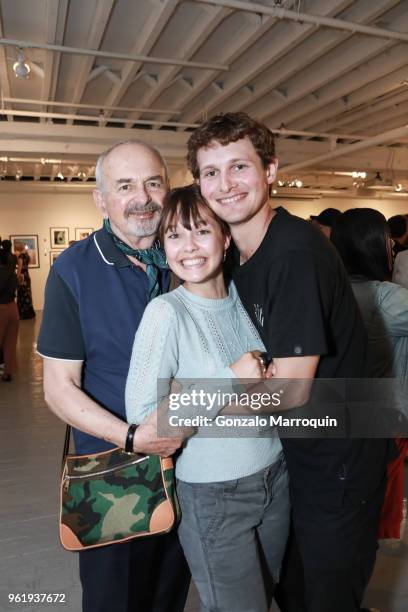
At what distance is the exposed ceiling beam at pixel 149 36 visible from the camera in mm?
4082

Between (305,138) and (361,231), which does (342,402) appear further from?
(305,138)

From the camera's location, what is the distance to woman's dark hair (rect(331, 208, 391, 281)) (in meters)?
2.14

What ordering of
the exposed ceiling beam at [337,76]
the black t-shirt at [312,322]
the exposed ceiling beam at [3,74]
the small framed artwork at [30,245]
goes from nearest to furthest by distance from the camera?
the black t-shirt at [312,322] < the exposed ceiling beam at [3,74] < the exposed ceiling beam at [337,76] < the small framed artwork at [30,245]

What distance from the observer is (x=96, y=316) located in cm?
148

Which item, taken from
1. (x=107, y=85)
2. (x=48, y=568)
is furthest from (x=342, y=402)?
(x=107, y=85)

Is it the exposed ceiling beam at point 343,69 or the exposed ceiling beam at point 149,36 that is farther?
the exposed ceiling beam at point 343,69

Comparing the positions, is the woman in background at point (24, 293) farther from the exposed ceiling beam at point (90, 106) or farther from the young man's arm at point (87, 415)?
the young man's arm at point (87, 415)

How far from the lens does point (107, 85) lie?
253 inches

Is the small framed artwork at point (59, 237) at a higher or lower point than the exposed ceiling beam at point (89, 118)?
lower

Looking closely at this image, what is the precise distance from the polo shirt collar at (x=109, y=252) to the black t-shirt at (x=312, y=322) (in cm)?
35

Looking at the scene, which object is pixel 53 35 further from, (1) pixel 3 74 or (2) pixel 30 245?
(2) pixel 30 245

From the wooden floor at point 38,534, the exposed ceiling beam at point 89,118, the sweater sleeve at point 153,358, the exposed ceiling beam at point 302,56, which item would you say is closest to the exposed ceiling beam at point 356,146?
the exposed ceiling beam at point 302,56

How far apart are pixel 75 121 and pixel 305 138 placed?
4.23 m

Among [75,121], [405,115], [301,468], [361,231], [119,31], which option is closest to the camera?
[301,468]
